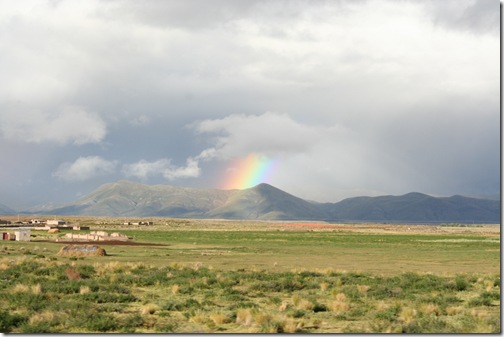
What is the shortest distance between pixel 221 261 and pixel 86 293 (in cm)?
2583

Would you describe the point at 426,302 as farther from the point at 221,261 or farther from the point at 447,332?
the point at 221,261

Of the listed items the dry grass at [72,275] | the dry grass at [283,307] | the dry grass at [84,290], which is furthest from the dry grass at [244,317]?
the dry grass at [72,275]

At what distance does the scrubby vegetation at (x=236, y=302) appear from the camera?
2170 centimetres

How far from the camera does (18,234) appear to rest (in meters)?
84.4

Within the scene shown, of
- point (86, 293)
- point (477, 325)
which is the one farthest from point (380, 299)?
point (86, 293)

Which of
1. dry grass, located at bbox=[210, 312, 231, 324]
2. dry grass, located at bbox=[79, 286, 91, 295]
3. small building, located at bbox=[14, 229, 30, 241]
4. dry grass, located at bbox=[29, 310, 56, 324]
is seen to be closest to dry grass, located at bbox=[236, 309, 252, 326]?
dry grass, located at bbox=[210, 312, 231, 324]

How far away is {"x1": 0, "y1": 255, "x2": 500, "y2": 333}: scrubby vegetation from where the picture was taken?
21703mm

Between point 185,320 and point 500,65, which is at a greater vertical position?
point 500,65

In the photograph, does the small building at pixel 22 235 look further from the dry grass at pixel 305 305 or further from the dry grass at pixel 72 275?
the dry grass at pixel 305 305

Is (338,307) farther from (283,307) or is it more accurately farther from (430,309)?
(430,309)

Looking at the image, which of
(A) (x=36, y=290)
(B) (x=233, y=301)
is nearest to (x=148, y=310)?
(B) (x=233, y=301)

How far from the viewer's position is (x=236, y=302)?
28125 millimetres

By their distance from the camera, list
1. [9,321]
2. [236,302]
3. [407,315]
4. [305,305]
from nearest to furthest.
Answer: [9,321] < [407,315] < [305,305] < [236,302]

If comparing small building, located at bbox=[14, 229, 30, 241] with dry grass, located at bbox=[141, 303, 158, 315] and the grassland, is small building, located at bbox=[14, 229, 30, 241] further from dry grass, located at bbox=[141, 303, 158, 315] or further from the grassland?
dry grass, located at bbox=[141, 303, 158, 315]
